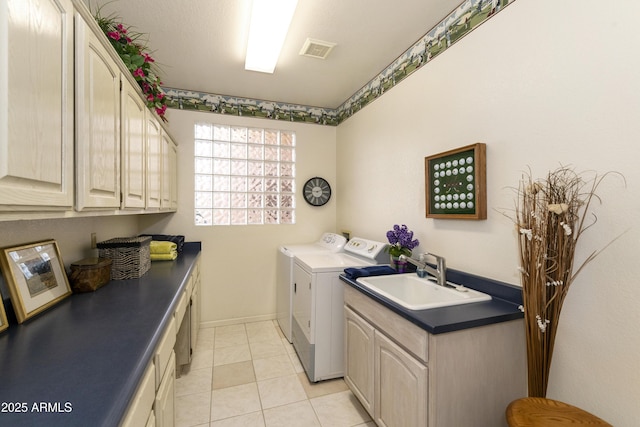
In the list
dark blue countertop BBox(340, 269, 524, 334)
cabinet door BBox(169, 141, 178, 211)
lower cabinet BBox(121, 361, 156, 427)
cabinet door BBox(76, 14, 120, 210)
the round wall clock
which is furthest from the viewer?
the round wall clock

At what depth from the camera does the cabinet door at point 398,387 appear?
121 centimetres

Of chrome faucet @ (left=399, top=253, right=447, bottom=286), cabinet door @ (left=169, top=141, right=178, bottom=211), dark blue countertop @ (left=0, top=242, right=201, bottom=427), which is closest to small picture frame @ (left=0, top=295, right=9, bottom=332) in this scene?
dark blue countertop @ (left=0, top=242, right=201, bottom=427)

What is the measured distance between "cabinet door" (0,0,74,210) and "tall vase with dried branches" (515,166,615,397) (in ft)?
5.42

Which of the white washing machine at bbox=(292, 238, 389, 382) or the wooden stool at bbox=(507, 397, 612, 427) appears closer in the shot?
the wooden stool at bbox=(507, 397, 612, 427)

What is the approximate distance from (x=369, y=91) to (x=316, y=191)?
1.26m

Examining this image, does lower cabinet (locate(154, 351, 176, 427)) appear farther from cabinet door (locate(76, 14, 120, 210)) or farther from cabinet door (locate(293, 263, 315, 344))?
cabinet door (locate(293, 263, 315, 344))

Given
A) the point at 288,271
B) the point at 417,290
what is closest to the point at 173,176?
the point at 288,271

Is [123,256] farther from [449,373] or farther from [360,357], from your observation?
[449,373]

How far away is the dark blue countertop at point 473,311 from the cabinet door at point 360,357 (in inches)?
11.0

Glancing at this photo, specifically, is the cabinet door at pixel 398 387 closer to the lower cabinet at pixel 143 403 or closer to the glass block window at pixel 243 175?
the lower cabinet at pixel 143 403

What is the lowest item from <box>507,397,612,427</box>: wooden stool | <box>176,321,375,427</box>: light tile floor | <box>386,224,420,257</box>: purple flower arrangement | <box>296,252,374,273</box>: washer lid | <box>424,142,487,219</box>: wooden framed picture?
<box>176,321,375,427</box>: light tile floor

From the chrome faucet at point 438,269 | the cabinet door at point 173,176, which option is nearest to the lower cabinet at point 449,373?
the chrome faucet at point 438,269

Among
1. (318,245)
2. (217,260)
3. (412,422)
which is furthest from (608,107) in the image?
(217,260)

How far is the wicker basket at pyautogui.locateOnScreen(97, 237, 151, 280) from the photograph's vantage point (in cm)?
172
